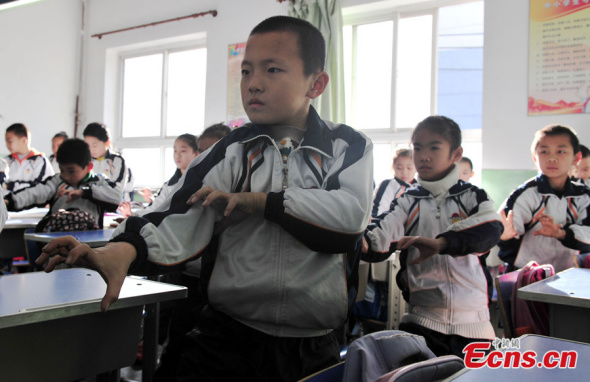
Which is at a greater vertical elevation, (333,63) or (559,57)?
(333,63)

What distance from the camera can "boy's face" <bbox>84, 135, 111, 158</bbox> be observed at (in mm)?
4820

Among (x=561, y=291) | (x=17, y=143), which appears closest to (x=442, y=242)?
(x=561, y=291)

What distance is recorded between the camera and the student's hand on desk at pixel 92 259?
78 centimetres

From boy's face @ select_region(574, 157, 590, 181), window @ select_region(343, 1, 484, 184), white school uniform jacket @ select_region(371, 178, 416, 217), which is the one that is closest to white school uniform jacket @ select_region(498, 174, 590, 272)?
boy's face @ select_region(574, 157, 590, 181)

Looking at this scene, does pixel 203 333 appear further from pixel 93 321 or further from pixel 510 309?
pixel 510 309

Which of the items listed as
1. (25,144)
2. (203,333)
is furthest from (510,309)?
(25,144)

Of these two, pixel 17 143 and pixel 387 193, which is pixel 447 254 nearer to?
pixel 387 193

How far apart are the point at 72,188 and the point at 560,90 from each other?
4.07 m

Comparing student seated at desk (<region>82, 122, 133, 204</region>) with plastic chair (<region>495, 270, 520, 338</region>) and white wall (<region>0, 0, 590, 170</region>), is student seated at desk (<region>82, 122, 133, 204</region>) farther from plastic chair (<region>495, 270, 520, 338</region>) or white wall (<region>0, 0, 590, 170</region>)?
plastic chair (<region>495, 270, 520, 338</region>)

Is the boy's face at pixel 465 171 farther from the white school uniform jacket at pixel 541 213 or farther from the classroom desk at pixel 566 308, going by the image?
the classroom desk at pixel 566 308

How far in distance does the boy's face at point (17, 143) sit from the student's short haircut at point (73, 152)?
7.60ft

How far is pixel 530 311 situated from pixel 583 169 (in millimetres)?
2545

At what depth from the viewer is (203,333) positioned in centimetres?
109

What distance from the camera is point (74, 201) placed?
3.55 meters
